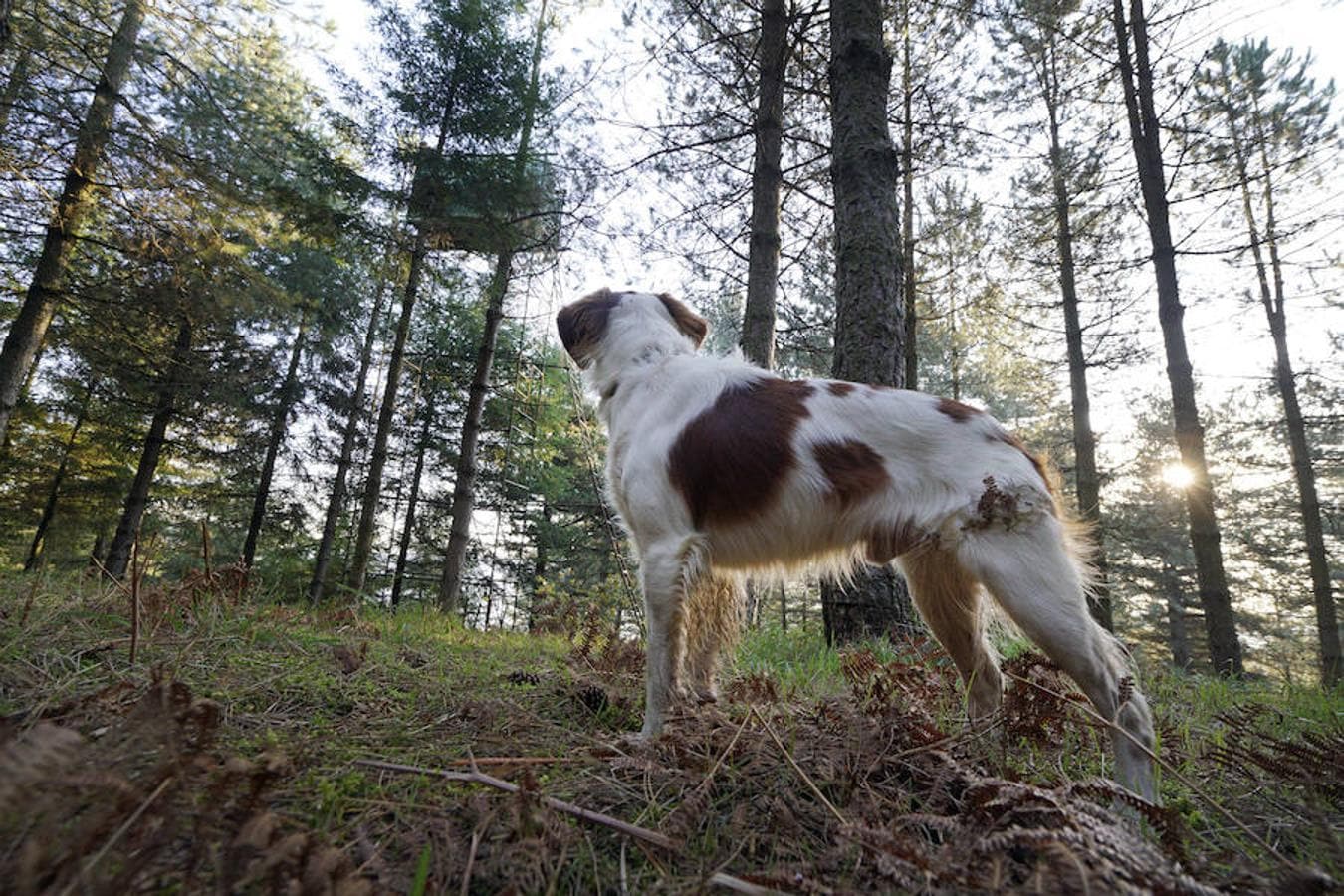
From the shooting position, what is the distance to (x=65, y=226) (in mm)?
A: 7184

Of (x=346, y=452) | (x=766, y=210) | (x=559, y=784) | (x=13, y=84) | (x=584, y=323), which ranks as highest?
(x=13, y=84)

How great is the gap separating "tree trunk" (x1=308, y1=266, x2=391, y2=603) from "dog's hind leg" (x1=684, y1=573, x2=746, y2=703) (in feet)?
36.9

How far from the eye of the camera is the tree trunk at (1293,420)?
30.8 feet

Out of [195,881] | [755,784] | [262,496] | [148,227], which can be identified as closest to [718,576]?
[755,784]

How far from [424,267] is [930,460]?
9.52 meters

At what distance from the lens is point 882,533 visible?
8.05 feet

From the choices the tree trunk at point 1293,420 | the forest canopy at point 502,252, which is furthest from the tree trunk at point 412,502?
the tree trunk at point 1293,420

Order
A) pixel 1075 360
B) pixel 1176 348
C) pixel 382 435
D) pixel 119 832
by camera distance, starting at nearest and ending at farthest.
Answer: pixel 119 832 < pixel 1176 348 < pixel 382 435 < pixel 1075 360

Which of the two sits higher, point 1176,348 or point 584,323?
point 1176,348

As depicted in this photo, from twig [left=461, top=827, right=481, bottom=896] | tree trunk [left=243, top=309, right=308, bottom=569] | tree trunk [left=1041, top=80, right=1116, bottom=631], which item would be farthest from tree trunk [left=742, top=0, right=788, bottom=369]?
tree trunk [left=243, top=309, right=308, bottom=569]

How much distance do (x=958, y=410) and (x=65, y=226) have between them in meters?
10.1

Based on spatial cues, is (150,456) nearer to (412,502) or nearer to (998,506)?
(412,502)

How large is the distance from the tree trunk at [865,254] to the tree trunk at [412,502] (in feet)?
44.6

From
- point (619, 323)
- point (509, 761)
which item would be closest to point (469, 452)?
point (619, 323)
